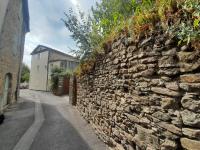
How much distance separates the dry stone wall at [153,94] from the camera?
7.45 feet

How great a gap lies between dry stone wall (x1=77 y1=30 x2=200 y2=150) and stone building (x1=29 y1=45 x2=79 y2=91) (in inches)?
858

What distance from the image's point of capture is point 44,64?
29.6 m

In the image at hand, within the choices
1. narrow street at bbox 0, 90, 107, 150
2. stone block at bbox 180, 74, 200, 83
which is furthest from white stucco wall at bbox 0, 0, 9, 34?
stone block at bbox 180, 74, 200, 83

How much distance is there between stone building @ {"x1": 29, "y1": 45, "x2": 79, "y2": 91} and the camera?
27172mm

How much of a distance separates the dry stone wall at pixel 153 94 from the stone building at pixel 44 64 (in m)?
21.8

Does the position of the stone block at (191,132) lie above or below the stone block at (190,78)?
below

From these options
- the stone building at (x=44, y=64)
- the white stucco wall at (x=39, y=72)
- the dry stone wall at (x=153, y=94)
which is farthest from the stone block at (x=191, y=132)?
the white stucco wall at (x=39, y=72)

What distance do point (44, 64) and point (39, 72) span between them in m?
2.06

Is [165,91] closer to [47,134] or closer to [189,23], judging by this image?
[189,23]

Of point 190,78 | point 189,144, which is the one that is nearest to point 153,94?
point 190,78

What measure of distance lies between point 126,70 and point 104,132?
233 cm

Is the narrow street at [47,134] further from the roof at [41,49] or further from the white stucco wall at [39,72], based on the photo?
the roof at [41,49]

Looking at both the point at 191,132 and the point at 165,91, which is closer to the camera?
the point at 191,132

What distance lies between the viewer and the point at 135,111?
3.62 m
